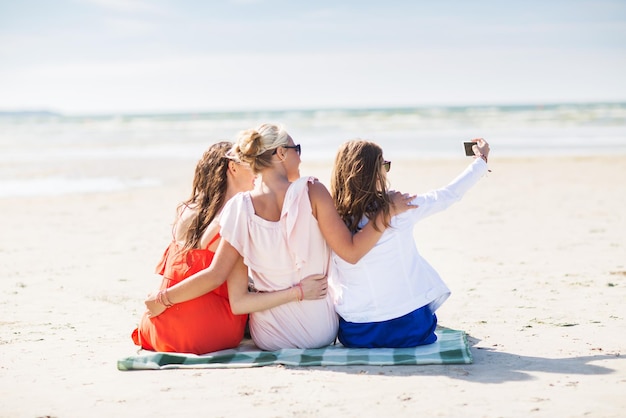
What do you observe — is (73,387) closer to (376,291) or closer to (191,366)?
(191,366)

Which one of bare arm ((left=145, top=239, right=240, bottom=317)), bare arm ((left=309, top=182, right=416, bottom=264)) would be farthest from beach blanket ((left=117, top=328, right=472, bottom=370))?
bare arm ((left=309, top=182, right=416, bottom=264))

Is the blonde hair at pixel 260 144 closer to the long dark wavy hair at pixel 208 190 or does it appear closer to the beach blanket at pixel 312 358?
the long dark wavy hair at pixel 208 190

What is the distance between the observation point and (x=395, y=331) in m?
4.17

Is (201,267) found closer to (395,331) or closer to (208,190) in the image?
(208,190)

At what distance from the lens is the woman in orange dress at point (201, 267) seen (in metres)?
4.22

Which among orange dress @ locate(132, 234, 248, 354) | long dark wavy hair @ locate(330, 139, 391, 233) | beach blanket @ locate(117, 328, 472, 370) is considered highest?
long dark wavy hair @ locate(330, 139, 391, 233)

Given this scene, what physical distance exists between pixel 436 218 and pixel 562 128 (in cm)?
2245

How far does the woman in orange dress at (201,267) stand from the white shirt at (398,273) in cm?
72

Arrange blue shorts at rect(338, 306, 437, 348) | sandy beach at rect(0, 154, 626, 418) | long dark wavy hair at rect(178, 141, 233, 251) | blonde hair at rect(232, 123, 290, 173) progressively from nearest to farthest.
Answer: sandy beach at rect(0, 154, 626, 418)
blonde hair at rect(232, 123, 290, 173)
blue shorts at rect(338, 306, 437, 348)
long dark wavy hair at rect(178, 141, 233, 251)

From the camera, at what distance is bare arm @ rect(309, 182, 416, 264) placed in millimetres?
3992

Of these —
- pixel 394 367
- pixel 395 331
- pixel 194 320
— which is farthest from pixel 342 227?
pixel 194 320

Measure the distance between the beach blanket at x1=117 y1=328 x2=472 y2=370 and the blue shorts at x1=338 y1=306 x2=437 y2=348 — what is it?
46 mm

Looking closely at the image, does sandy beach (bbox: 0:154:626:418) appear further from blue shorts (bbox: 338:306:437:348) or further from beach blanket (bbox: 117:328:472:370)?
blue shorts (bbox: 338:306:437:348)

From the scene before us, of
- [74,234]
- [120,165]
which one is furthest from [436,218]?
[120,165]
